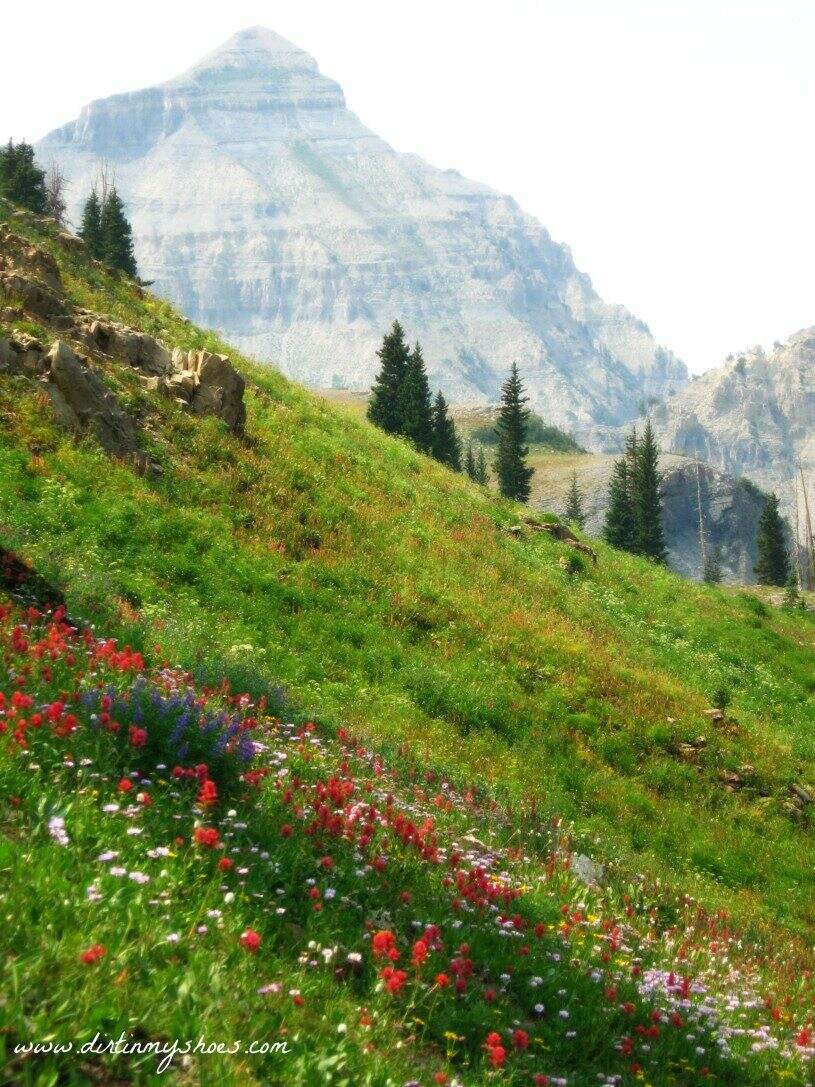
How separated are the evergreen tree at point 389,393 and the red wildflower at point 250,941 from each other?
58.7 m

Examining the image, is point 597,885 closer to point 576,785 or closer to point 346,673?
point 576,785

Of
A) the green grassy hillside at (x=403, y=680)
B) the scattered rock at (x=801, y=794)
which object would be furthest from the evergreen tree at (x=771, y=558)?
the scattered rock at (x=801, y=794)

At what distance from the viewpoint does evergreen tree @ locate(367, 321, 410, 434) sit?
6331 cm

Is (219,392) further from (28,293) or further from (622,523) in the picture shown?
(622,523)

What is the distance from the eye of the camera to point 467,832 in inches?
340

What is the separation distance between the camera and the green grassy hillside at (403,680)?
519 cm

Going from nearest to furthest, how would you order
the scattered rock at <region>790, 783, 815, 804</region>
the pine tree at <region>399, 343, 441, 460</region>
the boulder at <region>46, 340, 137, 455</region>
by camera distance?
the scattered rock at <region>790, 783, 815, 804</region> < the boulder at <region>46, 340, 137, 455</region> < the pine tree at <region>399, 343, 441, 460</region>

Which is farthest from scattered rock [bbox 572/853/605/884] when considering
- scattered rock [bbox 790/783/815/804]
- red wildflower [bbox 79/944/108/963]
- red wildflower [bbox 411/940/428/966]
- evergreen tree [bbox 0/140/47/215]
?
evergreen tree [bbox 0/140/47/215]

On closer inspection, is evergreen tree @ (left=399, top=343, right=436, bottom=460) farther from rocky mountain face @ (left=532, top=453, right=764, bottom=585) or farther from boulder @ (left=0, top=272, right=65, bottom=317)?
rocky mountain face @ (left=532, top=453, right=764, bottom=585)

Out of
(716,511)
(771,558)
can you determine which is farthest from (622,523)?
(716,511)

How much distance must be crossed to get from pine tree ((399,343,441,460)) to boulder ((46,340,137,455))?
4357 centimetres

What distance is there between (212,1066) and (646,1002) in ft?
11.9

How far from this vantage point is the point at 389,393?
209ft

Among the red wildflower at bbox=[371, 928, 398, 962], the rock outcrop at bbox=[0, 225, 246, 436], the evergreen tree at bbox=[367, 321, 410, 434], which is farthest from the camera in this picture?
the evergreen tree at bbox=[367, 321, 410, 434]
